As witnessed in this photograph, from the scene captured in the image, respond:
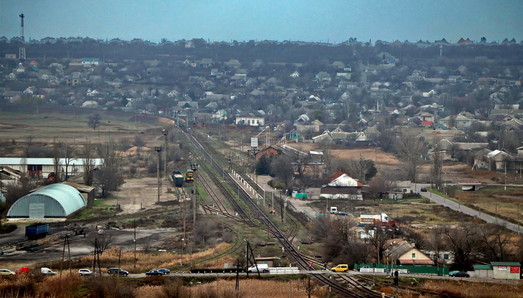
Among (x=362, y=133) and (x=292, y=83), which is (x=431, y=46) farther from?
(x=362, y=133)

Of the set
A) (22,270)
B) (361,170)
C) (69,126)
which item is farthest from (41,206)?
(69,126)

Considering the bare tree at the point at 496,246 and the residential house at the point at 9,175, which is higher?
the bare tree at the point at 496,246

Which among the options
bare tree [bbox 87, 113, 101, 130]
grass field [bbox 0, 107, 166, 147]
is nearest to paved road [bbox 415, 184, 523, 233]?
grass field [bbox 0, 107, 166, 147]

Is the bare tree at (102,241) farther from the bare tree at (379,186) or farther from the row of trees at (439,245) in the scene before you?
the bare tree at (379,186)

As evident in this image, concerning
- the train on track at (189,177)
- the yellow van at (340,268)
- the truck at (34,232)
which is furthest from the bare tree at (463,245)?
the train on track at (189,177)

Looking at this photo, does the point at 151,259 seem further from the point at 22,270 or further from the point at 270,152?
the point at 270,152

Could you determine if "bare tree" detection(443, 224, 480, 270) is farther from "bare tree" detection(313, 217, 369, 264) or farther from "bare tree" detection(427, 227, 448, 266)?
"bare tree" detection(313, 217, 369, 264)

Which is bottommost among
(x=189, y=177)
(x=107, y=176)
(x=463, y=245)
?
(x=189, y=177)
